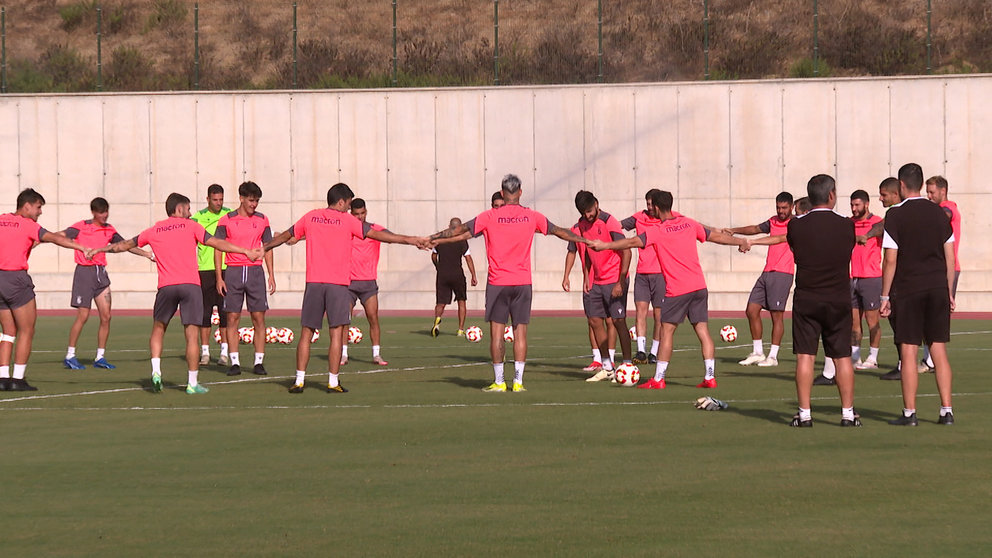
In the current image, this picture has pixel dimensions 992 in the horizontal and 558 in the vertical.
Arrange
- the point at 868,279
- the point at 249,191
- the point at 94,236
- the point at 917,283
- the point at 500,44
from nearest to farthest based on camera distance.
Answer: the point at 917,283, the point at 249,191, the point at 868,279, the point at 94,236, the point at 500,44

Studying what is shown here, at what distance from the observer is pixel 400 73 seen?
142 feet

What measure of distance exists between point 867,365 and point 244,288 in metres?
8.43

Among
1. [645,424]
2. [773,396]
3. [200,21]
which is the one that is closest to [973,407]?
[773,396]

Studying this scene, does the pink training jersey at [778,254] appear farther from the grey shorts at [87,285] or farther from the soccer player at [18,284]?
the grey shorts at [87,285]

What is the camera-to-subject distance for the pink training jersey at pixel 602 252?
55.7 ft

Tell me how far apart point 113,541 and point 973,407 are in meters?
8.92

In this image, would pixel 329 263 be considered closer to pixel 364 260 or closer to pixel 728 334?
pixel 364 260

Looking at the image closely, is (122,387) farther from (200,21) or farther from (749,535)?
(200,21)

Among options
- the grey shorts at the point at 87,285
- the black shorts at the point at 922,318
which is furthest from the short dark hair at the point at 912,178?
the grey shorts at the point at 87,285

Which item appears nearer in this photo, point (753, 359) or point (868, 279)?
point (868, 279)

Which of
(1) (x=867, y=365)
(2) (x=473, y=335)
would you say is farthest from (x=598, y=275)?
(2) (x=473, y=335)

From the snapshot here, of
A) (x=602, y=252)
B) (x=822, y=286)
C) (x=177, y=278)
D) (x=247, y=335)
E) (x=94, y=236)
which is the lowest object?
(x=247, y=335)

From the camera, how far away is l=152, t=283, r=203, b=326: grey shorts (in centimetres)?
1520

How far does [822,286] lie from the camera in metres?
11.7
